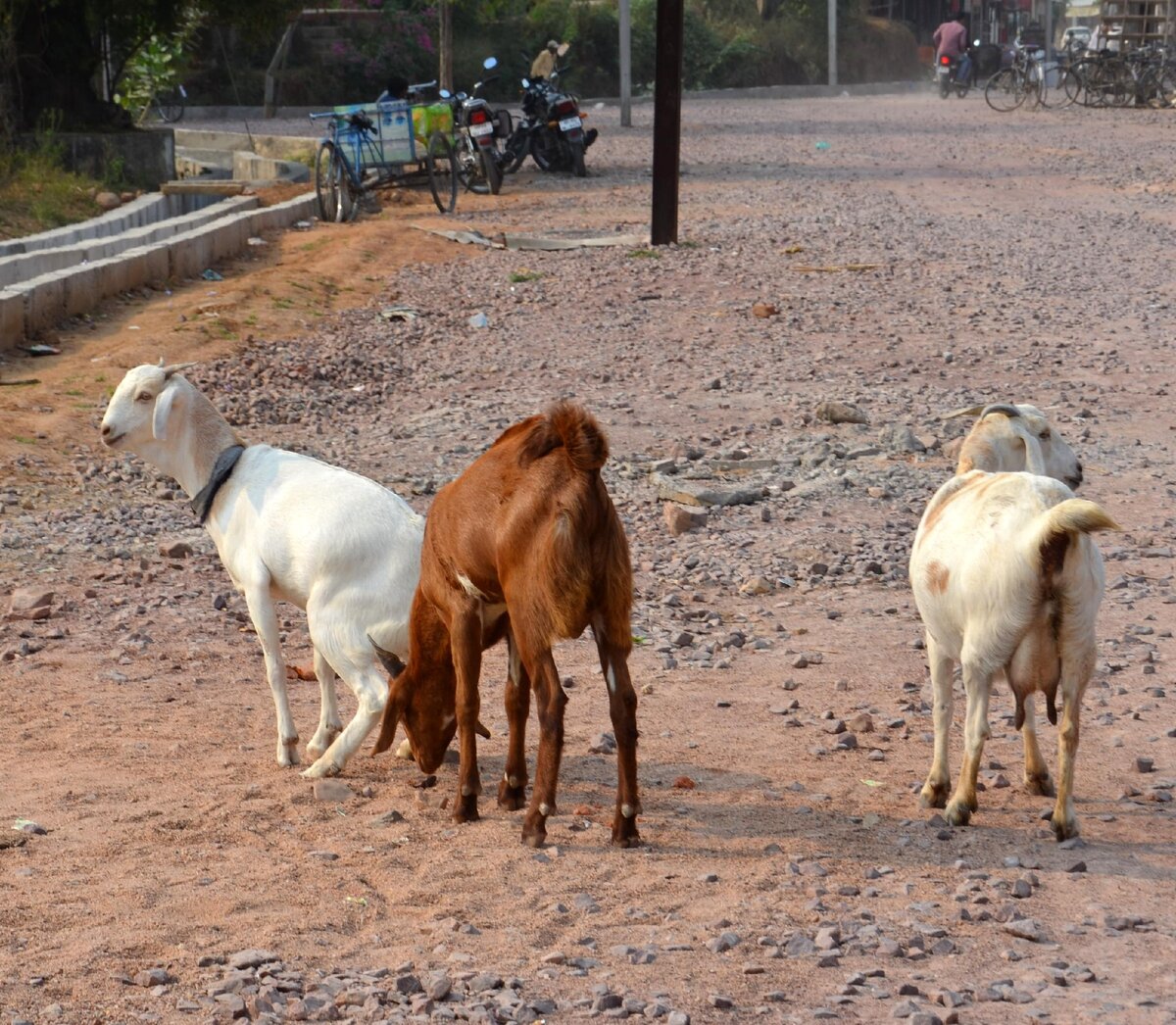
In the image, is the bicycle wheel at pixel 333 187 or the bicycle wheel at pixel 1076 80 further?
the bicycle wheel at pixel 1076 80

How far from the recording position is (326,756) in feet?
17.5

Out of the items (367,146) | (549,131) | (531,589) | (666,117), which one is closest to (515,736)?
A: (531,589)

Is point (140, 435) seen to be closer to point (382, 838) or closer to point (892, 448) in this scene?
point (382, 838)

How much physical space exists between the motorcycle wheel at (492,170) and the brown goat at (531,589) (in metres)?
19.0

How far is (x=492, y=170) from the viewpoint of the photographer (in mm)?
23453

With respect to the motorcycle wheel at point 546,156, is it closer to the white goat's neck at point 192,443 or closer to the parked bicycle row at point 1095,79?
the parked bicycle row at point 1095,79

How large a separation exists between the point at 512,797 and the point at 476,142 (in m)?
19.3

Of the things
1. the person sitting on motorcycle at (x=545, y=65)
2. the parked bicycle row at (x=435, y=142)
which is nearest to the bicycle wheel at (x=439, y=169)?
the parked bicycle row at (x=435, y=142)

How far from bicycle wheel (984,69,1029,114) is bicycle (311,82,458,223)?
930 inches

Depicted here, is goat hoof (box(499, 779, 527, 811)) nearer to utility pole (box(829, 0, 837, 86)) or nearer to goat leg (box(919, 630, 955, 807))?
goat leg (box(919, 630, 955, 807))

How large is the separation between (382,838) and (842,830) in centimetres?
138

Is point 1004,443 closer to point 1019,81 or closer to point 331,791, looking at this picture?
point 331,791

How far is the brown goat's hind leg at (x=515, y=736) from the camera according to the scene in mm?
5066

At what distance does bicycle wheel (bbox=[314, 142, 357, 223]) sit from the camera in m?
20.4
